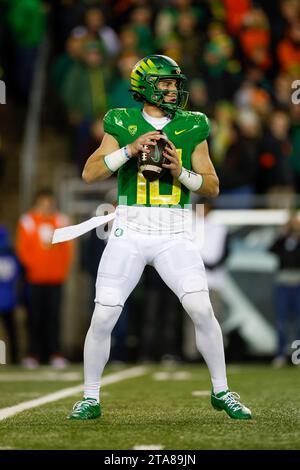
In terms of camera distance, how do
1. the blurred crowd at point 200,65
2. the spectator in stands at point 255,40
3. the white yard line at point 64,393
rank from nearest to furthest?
the white yard line at point 64,393 → the blurred crowd at point 200,65 → the spectator in stands at point 255,40

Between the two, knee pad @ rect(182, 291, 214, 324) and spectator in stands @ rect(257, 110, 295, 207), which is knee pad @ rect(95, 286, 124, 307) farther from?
spectator in stands @ rect(257, 110, 295, 207)

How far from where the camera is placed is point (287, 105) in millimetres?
13430

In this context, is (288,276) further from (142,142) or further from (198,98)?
Result: (142,142)

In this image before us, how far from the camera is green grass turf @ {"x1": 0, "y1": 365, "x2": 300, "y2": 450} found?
4.97 metres

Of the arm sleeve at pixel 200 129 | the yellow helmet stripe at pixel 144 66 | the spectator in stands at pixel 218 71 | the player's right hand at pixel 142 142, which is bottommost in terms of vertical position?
the player's right hand at pixel 142 142

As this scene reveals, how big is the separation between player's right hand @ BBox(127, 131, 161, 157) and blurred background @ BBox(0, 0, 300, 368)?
19.7 ft

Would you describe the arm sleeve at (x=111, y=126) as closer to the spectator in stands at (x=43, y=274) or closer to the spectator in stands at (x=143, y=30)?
the spectator in stands at (x=43, y=274)

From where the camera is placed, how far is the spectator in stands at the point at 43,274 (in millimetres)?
12016

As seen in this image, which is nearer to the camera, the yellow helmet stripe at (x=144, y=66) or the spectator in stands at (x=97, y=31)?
the yellow helmet stripe at (x=144, y=66)

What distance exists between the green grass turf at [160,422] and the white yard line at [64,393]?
10 cm

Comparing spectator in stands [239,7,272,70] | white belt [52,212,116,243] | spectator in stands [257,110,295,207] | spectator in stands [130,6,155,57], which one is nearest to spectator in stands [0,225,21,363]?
spectator in stands [257,110,295,207]

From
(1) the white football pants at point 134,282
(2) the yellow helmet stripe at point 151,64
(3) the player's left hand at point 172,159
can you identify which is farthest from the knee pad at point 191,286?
(2) the yellow helmet stripe at point 151,64

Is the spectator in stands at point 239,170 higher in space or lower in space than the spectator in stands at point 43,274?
higher

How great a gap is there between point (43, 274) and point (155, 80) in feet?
20.6
